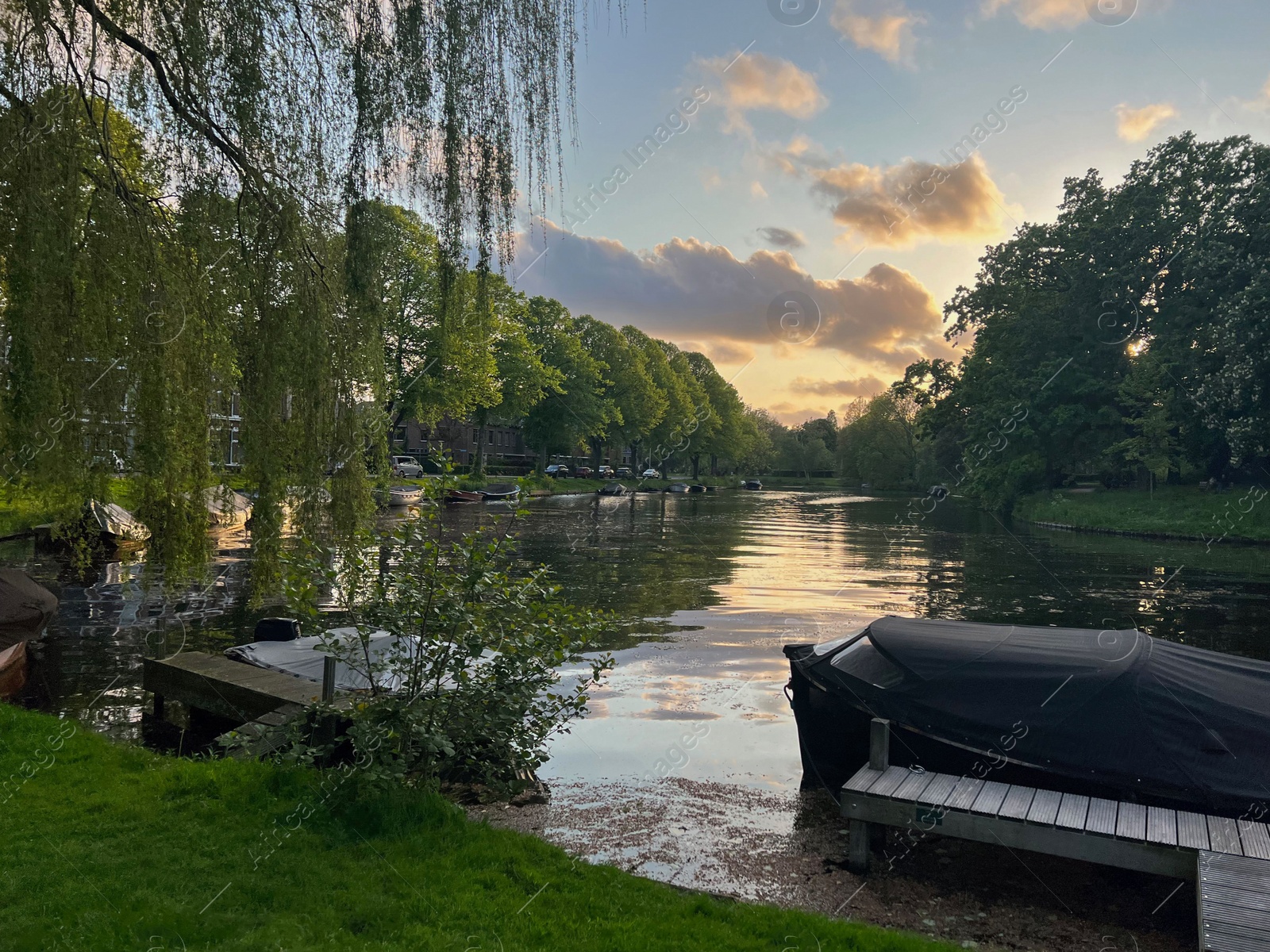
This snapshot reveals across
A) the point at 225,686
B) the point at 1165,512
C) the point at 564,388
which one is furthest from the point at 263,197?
the point at 564,388

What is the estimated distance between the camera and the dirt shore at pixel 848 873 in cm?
706

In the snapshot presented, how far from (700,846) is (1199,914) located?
3.99 meters

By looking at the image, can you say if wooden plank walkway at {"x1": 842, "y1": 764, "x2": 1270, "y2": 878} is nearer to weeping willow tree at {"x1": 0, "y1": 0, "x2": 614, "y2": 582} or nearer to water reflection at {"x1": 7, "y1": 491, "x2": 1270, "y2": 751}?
water reflection at {"x1": 7, "y1": 491, "x2": 1270, "y2": 751}

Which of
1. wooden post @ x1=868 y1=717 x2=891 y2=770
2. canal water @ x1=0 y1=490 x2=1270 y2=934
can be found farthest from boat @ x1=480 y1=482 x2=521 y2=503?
wooden post @ x1=868 y1=717 x2=891 y2=770

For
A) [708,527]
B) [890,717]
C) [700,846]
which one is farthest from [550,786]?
[708,527]

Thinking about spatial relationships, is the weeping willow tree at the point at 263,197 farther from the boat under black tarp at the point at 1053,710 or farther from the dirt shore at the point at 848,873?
the boat under black tarp at the point at 1053,710

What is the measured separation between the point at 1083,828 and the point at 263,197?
26.3 feet

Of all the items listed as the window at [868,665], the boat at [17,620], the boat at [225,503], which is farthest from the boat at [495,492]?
the boat at [225,503]

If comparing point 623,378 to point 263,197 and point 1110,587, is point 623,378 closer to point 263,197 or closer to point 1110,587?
point 1110,587

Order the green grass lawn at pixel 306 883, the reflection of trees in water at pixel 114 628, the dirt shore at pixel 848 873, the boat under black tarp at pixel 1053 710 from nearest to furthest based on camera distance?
the green grass lawn at pixel 306 883, the dirt shore at pixel 848 873, the boat under black tarp at pixel 1053 710, the reflection of trees in water at pixel 114 628

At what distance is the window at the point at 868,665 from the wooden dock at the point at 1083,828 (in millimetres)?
1091

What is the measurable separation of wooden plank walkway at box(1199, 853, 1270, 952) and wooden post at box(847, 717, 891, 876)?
256 cm

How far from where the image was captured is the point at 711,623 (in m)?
20.2

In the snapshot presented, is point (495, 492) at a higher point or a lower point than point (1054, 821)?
higher
